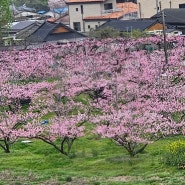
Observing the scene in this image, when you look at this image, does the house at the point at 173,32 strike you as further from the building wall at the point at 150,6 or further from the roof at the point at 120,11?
the building wall at the point at 150,6

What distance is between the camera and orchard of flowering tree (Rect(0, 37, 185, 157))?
2762cm

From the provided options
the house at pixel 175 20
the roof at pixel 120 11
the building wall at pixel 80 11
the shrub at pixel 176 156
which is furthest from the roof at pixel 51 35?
the shrub at pixel 176 156

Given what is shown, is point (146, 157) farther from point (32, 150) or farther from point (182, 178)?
point (32, 150)

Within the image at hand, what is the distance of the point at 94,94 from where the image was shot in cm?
3928

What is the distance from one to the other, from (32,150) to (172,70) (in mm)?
14778

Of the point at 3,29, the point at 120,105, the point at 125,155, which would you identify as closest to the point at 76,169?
the point at 125,155

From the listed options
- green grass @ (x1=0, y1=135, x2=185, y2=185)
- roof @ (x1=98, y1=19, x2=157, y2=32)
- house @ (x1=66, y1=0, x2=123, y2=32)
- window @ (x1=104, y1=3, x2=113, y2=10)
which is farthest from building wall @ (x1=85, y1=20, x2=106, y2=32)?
green grass @ (x1=0, y1=135, x2=185, y2=185)

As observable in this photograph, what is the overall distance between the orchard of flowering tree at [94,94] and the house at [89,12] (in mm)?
25000

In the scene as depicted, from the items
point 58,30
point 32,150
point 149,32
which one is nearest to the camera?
point 32,150

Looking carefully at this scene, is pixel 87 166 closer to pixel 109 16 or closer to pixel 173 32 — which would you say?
pixel 173 32

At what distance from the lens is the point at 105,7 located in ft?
266

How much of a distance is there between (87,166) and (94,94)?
1465 cm

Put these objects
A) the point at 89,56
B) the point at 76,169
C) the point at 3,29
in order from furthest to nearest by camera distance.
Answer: the point at 3,29 < the point at 89,56 < the point at 76,169

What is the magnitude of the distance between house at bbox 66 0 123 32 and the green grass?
49592mm
